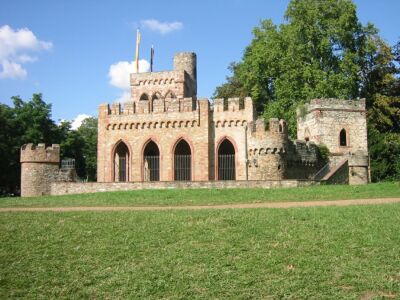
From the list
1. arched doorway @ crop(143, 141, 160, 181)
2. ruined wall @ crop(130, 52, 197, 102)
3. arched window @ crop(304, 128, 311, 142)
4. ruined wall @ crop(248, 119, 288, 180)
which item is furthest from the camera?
ruined wall @ crop(130, 52, 197, 102)

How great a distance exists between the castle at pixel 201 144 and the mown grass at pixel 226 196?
651cm

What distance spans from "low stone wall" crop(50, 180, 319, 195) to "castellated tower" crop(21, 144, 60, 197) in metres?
1.51

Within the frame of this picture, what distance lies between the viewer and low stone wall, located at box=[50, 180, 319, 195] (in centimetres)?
2206

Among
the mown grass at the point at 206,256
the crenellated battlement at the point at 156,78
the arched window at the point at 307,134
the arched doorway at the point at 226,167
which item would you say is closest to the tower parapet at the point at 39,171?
the arched doorway at the point at 226,167

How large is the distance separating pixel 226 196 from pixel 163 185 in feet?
16.8

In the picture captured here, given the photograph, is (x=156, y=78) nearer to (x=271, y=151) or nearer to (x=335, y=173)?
(x=271, y=151)

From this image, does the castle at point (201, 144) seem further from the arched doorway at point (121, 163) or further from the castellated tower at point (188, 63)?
the castellated tower at point (188, 63)

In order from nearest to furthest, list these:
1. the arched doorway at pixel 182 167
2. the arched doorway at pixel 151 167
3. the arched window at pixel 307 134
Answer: the arched doorway at pixel 182 167 → the arched doorway at pixel 151 167 → the arched window at pixel 307 134

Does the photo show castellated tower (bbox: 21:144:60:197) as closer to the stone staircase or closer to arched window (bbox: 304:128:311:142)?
the stone staircase

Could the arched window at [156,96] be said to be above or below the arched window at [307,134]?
above

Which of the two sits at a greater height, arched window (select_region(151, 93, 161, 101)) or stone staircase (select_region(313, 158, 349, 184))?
arched window (select_region(151, 93, 161, 101))

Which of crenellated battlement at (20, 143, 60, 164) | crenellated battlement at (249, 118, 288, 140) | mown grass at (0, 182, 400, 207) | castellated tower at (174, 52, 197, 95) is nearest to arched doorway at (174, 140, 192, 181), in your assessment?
crenellated battlement at (249, 118, 288, 140)

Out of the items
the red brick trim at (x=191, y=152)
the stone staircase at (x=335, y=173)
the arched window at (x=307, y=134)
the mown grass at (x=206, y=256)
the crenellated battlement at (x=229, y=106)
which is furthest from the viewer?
the arched window at (x=307, y=134)

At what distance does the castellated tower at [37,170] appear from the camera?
1069 inches
